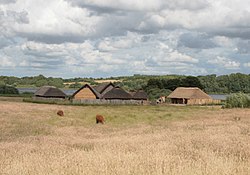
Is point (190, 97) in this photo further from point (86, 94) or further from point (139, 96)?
point (86, 94)

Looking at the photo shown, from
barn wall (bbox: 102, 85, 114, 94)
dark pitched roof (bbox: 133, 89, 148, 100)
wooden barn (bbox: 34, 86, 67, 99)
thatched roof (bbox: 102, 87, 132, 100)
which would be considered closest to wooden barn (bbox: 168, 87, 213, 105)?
dark pitched roof (bbox: 133, 89, 148, 100)

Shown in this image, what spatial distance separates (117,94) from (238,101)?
138 ft

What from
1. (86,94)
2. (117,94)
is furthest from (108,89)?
(86,94)

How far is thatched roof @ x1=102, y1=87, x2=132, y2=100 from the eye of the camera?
346 ft

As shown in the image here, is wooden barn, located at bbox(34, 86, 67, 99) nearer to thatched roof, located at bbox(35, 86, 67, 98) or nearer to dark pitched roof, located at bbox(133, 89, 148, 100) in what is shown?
thatched roof, located at bbox(35, 86, 67, 98)

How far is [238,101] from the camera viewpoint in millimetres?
70812

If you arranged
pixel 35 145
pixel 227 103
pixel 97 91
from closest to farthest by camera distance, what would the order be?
pixel 35 145 < pixel 227 103 < pixel 97 91

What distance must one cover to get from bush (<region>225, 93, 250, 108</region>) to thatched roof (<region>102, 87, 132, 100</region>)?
124 feet

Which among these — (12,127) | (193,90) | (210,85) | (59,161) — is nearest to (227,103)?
(193,90)

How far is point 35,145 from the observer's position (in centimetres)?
1633

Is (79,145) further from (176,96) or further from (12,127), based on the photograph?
(176,96)

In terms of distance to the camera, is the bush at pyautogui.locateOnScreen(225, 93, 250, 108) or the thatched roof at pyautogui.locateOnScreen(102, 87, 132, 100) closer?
the bush at pyautogui.locateOnScreen(225, 93, 250, 108)

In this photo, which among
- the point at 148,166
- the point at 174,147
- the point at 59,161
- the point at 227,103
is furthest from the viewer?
the point at 227,103

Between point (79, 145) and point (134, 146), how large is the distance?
321cm
